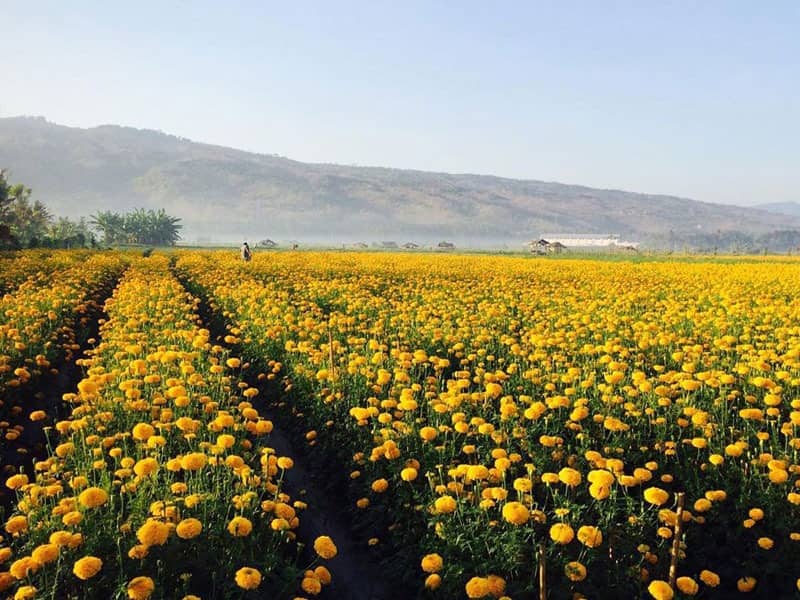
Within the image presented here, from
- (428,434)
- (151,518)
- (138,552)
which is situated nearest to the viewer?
(138,552)

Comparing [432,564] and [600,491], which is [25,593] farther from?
[600,491]

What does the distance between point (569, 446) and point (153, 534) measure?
11.7 feet

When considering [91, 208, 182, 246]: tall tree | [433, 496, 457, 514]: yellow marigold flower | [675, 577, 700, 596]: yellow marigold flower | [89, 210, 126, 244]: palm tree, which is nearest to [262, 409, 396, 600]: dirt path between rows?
[433, 496, 457, 514]: yellow marigold flower

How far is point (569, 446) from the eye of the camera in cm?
532

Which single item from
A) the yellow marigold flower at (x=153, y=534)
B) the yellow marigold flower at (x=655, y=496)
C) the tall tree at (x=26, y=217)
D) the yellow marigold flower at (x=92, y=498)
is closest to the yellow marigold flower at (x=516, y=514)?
the yellow marigold flower at (x=655, y=496)

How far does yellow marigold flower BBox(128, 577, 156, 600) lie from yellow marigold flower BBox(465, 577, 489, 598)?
5.56 ft

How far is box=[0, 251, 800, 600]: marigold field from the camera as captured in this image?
365 centimetres

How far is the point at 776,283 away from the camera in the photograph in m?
17.9

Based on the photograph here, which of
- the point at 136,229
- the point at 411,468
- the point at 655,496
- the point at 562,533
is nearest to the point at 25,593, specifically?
the point at 411,468

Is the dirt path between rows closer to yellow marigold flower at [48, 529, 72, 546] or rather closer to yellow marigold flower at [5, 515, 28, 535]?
yellow marigold flower at [48, 529, 72, 546]

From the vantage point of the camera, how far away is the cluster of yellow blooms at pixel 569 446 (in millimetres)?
3945

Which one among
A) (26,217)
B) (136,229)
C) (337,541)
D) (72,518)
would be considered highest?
(26,217)

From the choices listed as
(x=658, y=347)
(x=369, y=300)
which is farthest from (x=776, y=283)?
(x=369, y=300)

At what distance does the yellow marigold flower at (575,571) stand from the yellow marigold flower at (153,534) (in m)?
2.40
